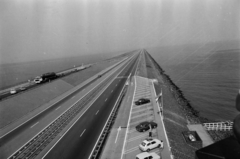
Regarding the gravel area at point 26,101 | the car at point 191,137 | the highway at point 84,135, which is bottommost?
the car at point 191,137

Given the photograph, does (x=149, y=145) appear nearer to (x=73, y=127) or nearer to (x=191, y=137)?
(x=191, y=137)

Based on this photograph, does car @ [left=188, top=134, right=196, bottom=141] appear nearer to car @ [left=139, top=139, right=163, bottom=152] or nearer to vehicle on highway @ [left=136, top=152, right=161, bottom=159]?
car @ [left=139, top=139, right=163, bottom=152]

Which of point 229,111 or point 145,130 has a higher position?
point 145,130

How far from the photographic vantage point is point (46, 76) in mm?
61156

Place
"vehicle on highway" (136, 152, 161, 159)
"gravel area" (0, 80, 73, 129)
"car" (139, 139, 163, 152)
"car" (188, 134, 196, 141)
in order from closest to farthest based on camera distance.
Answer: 1. "vehicle on highway" (136, 152, 161, 159)
2. "car" (139, 139, 163, 152)
3. "car" (188, 134, 196, 141)
4. "gravel area" (0, 80, 73, 129)

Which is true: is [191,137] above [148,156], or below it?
below

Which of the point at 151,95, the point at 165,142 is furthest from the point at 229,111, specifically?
A: the point at 165,142

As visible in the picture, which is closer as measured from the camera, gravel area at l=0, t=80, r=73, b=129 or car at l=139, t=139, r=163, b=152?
car at l=139, t=139, r=163, b=152

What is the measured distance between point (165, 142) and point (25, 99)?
33.8 meters

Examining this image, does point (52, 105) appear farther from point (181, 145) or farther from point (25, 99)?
point (181, 145)

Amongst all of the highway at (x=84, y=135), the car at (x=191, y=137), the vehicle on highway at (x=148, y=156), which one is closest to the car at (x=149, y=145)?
the vehicle on highway at (x=148, y=156)

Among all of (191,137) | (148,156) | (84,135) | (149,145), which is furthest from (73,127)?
(191,137)

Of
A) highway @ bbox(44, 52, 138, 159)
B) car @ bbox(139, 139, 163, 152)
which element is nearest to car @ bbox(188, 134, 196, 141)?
car @ bbox(139, 139, 163, 152)

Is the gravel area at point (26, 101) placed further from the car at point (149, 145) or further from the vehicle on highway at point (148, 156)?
the vehicle on highway at point (148, 156)
